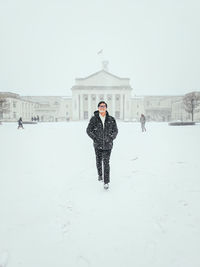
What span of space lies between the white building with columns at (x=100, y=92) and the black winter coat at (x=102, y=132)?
5643cm

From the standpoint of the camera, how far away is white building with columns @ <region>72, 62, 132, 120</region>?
5919cm

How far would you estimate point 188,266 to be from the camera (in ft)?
6.48

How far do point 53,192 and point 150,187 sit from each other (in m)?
2.33

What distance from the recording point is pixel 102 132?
3.74 m

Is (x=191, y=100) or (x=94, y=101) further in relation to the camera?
(x=94, y=101)

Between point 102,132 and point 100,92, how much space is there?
5753 centimetres

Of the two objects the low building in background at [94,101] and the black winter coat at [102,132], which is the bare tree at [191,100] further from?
the black winter coat at [102,132]

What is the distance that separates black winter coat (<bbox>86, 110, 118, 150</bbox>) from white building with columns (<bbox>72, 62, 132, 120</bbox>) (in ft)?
185

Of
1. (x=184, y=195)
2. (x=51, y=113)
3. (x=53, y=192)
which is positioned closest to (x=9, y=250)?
(x=53, y=192)

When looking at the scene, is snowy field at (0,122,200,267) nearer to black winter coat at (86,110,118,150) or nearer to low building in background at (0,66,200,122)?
black winter coat at (86,110,118,150)

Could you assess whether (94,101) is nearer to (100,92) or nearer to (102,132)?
(100,92)

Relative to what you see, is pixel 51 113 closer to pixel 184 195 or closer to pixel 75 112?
pixel 75 112

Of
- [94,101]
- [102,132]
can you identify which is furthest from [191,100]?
[102,132]

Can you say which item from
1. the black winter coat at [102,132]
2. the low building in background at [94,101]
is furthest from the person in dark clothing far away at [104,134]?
the low building in background at [94,101]
